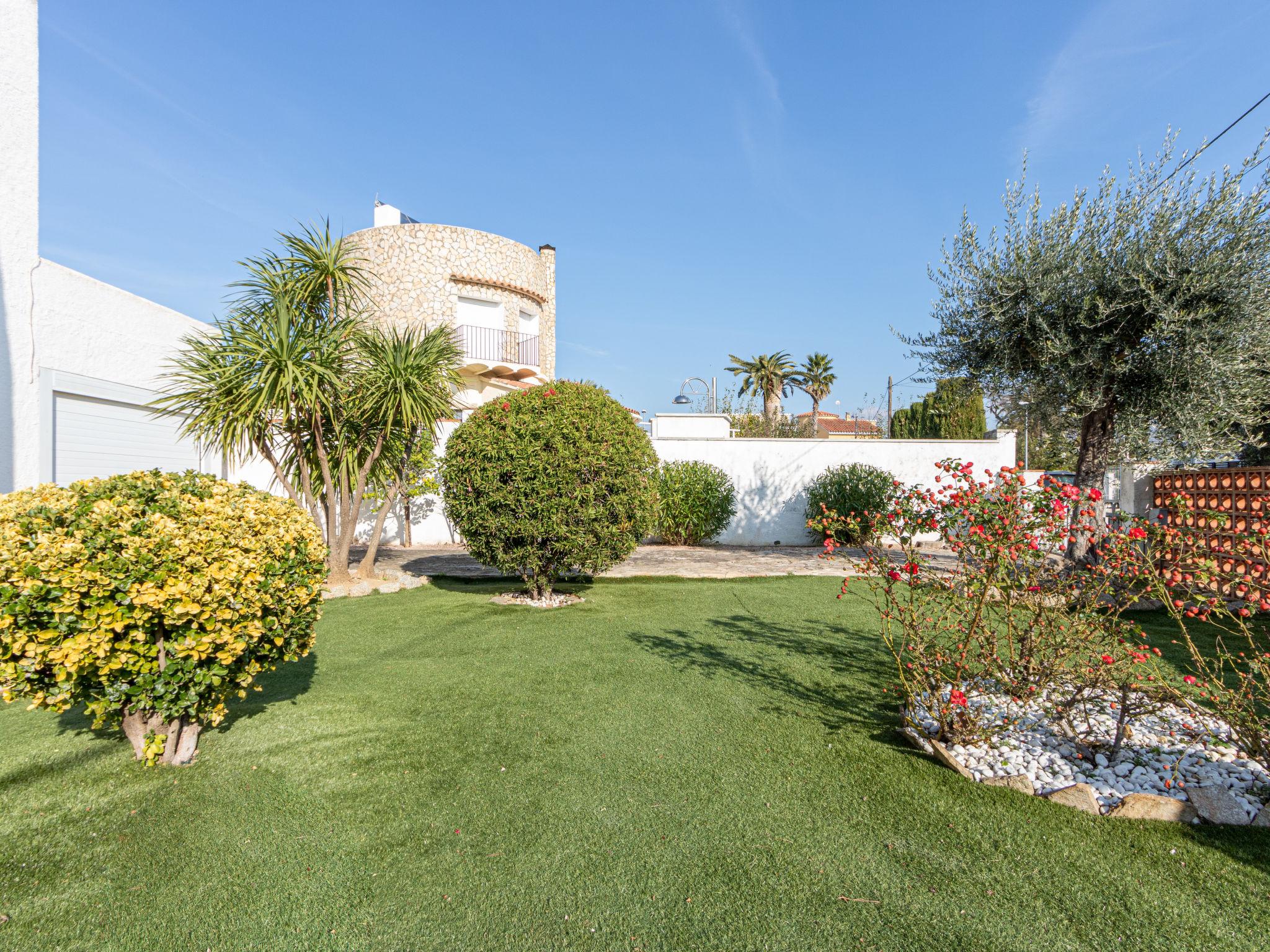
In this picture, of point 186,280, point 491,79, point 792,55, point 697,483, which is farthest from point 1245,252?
point 186,280

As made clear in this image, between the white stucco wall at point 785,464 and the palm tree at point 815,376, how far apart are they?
79.6 feet

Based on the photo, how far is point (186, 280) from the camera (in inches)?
432

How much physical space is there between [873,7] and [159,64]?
422 inches

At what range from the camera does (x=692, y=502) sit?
45.0ft

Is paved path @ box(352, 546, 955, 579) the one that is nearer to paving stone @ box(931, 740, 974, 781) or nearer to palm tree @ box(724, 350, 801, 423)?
paving stone @ box(931, 740, 974, 781)

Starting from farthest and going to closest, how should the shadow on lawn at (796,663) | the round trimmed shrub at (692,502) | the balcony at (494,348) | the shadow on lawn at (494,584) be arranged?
the balcony at (494,348) → the round trimmed shrub at (692,502) → the shadow on lawn at (494,584) → the shadow on lawn at (796,663)

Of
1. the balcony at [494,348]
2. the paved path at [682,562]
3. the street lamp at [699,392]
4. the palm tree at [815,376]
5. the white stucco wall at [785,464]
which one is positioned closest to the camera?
the paved path at [682,562]

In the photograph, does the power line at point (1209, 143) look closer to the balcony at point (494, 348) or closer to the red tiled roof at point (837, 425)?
the balcony at point (494, 348)

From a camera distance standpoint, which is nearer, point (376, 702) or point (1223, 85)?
point (376, 702)

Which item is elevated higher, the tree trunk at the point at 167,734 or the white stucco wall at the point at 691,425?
the white stucco wall at the point at 691,425

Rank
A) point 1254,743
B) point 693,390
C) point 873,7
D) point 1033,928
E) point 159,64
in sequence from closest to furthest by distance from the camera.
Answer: point 1033,928
point 1254,743
point 159,64
point 873,7
point 693,390

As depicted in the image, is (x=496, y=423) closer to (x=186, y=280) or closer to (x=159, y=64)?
(x=159, y=64)

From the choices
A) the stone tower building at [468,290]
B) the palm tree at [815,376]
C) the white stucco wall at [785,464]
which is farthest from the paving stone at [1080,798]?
the palm tree at [815,376]

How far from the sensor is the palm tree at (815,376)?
1512 inches
